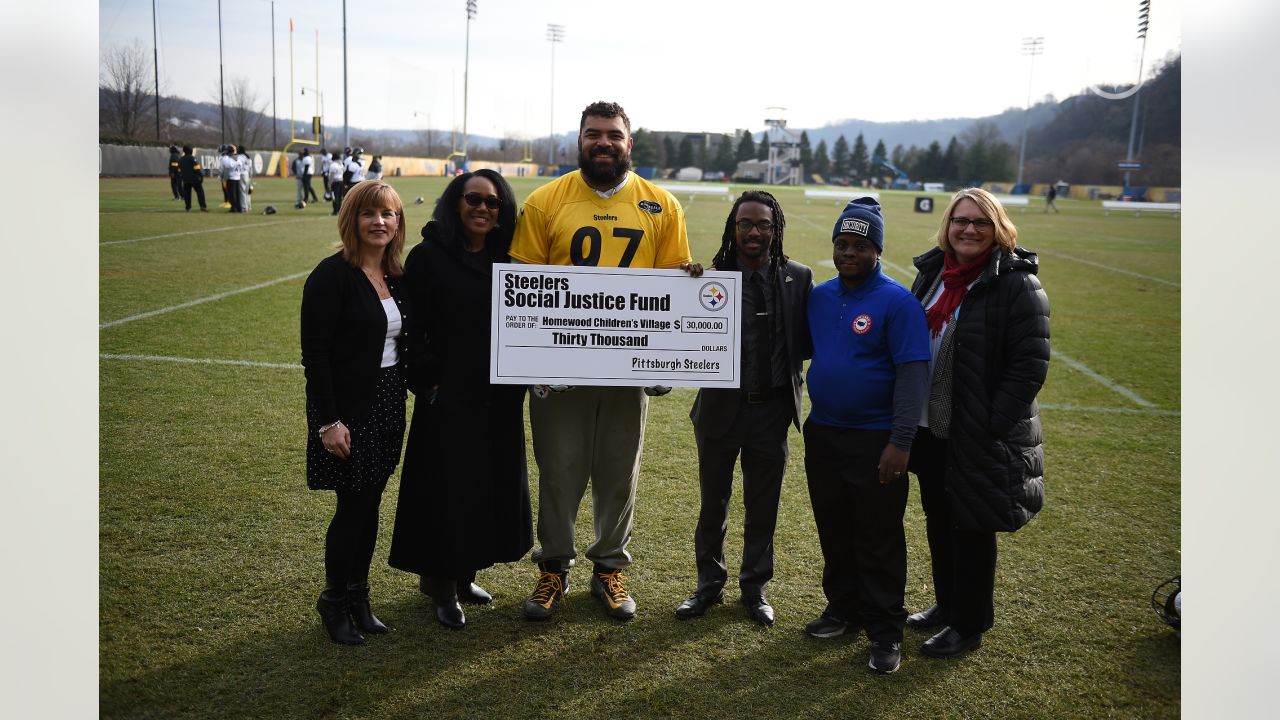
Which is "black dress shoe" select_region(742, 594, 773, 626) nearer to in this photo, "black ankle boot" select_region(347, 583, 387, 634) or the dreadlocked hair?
the dreadlocked hair

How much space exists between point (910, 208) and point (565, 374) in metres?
41.8

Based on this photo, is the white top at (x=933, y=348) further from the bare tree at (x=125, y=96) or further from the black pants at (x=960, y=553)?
the bare tree at (x=125, y=96)

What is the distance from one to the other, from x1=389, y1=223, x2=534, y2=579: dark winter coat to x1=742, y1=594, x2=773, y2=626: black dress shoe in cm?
113

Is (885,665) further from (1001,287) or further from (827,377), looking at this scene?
(1001,287)

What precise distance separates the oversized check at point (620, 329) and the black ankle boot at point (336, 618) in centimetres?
112

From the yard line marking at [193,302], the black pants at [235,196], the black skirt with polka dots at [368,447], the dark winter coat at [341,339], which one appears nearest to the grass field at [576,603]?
the black skirt with polka dots at [368,447]

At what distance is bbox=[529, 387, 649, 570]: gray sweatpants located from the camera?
12.7 ft

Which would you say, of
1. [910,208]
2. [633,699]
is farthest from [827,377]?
[910,208]

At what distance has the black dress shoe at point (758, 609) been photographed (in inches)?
152

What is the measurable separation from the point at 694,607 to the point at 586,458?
82cm

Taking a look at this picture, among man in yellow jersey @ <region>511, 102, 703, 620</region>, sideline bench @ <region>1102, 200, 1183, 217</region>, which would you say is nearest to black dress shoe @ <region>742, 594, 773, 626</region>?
man in yellow jersey @ <region>511, 102, 703, 620</region>

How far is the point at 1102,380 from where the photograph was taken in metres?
8.84
